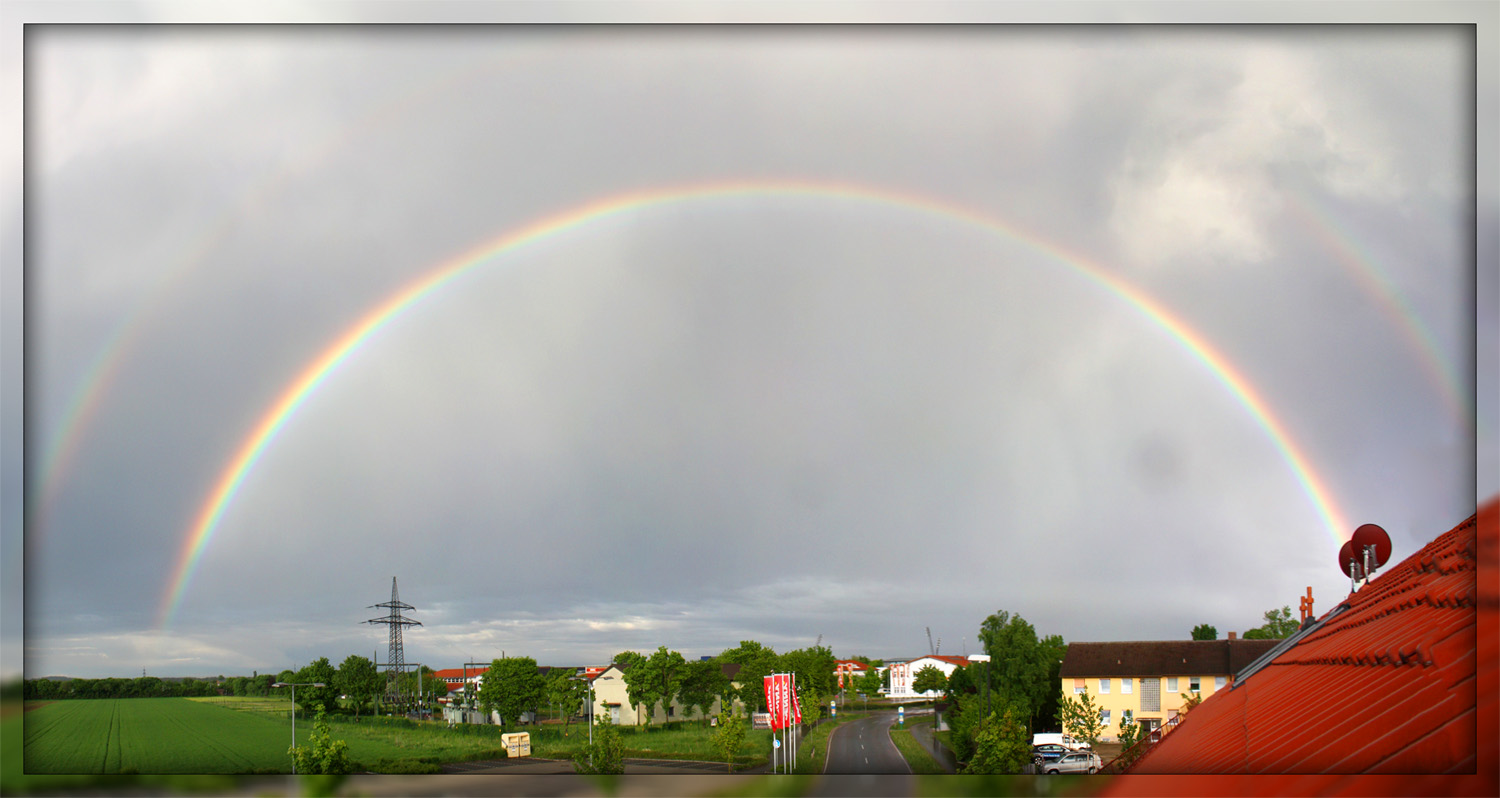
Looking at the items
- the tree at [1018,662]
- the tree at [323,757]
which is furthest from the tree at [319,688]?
the tree at [1018,662]

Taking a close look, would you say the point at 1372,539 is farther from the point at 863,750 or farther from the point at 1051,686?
the point at 863,750

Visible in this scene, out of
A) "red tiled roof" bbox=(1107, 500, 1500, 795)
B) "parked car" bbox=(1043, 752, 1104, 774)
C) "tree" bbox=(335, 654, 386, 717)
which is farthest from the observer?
"tree" bbox=(335, 654, 386, 717)

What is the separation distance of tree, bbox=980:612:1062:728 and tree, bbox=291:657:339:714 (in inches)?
934

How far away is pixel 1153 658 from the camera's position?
2902 cm

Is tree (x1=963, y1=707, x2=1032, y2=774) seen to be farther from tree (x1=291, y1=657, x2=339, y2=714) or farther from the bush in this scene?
tree (x1=291, y1=657, x2=339, y2=714)

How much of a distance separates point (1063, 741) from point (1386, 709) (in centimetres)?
2721

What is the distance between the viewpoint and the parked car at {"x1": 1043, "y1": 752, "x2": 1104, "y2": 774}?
76.2 ft

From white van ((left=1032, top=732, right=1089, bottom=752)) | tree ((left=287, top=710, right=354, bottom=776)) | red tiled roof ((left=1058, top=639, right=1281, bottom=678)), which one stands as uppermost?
tree ((left=287, top=710, right=354, bottom=776))

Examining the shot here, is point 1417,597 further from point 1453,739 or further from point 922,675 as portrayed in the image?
point 922,675

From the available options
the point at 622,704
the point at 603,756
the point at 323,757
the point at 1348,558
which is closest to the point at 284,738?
the point at 622,704

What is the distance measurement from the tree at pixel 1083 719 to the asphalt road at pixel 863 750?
5.10m

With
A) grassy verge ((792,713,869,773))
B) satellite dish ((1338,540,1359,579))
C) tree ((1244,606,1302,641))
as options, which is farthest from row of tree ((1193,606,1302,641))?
satellite dish ((1338,540,1359,579))

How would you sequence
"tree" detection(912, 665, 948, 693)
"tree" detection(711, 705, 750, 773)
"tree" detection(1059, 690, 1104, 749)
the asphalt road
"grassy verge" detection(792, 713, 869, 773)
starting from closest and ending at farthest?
"tree" detection(711, 705, 750, 773) < "tree" detection(1059, 690, 1104, 749) < the asphalt road < "grassy verge" detection(792, 713, 869, 773) < "tree" detection(912, 665, 948, 693)

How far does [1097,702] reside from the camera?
27.8 m
